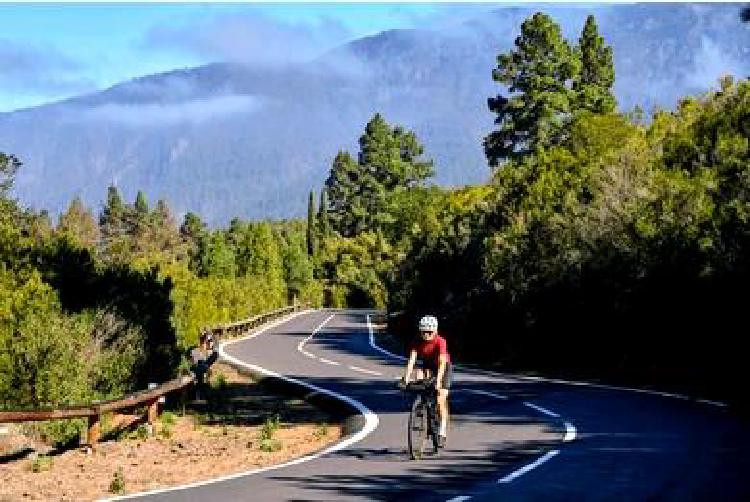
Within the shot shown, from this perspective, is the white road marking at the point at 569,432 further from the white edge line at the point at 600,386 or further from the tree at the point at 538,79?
the tree at the point at 538,79

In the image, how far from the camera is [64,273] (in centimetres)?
2167

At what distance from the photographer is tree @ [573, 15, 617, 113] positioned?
72.4 m

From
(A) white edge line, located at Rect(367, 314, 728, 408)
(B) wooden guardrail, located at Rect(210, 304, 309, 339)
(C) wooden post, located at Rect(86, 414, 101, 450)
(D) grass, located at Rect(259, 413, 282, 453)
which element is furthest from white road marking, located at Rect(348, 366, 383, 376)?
(C) wooden post, located at Rect(86, 414, 101, 450)

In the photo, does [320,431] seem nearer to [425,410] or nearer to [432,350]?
[425,410]

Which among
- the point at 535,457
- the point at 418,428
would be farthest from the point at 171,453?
the point at 535,457

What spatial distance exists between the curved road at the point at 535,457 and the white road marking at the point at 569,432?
2cm

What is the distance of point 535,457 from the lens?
44.7 ft

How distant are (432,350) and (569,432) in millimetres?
3788

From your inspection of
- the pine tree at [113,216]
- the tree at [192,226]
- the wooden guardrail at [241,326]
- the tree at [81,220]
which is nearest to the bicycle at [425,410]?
the wooden guardrail at [241,326]

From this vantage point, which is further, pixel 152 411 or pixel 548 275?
pixel 548 275

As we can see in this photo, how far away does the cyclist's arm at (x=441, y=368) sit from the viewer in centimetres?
1380

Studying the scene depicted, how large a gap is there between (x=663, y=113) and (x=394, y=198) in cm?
7846

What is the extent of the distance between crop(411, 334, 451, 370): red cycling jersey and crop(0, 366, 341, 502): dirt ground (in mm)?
2568

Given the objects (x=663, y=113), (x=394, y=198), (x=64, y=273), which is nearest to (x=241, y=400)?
(x=64, y=273)
